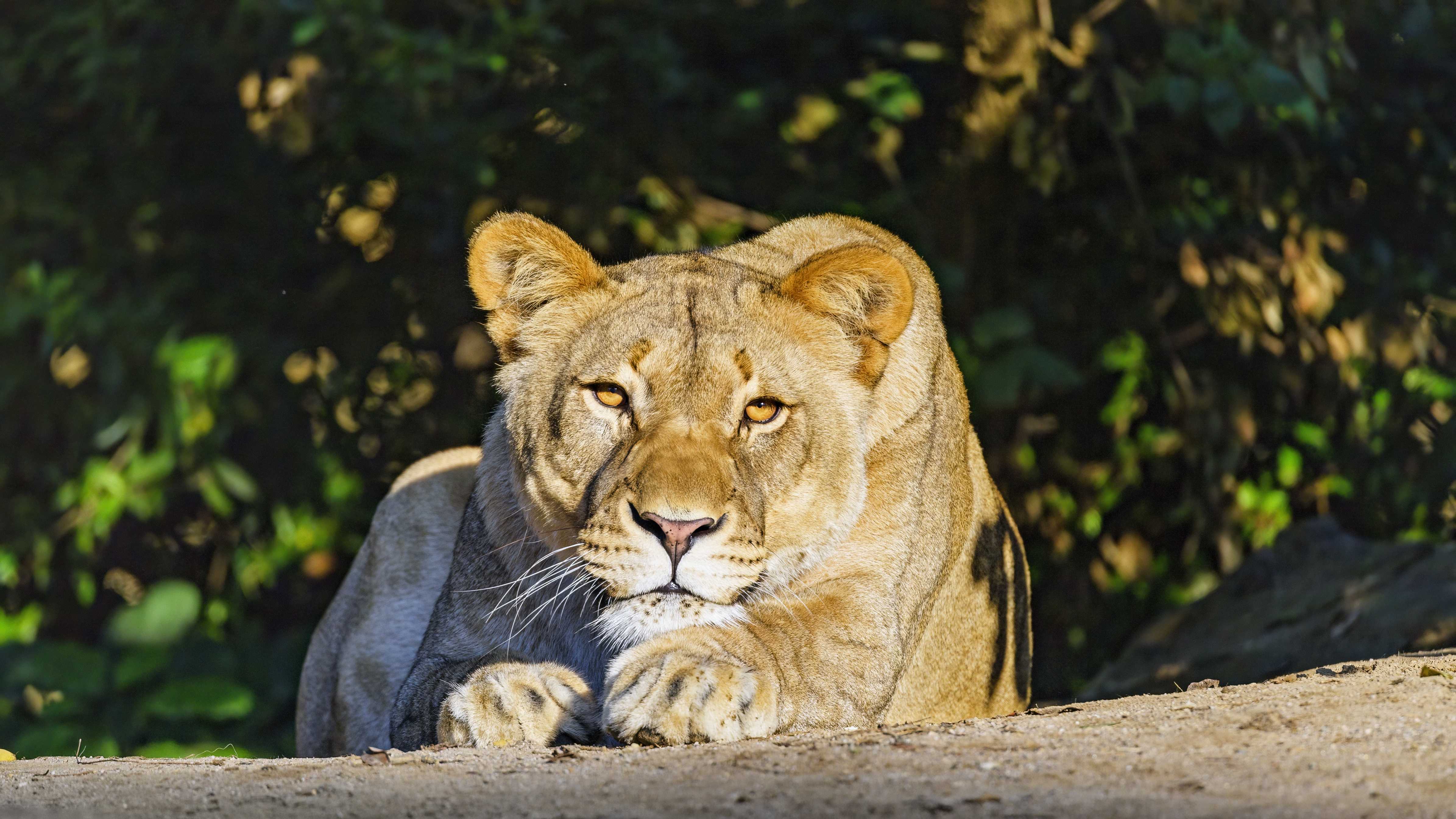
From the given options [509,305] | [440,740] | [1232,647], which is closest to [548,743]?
[440,740]

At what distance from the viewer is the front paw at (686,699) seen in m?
2.44

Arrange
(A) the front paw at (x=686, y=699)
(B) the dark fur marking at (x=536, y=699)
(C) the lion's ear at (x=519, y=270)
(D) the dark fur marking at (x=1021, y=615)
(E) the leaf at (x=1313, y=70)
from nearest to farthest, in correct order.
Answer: (A) the front paw at (x=686, y=699), (B) the dark fur marking at (x=536, y=699), (C) the lion's ear at (x=519, y=270), (D) the dark fur marking at (x=1021, y=615), (E) the leaf at (x=1313, y=70)

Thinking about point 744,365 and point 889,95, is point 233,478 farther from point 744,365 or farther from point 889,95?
point 744,365

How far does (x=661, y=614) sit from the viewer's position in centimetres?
263

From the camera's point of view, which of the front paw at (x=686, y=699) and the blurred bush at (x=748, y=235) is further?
the blurred bush at (x=748, y=235)

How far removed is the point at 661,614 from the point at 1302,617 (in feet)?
9.28

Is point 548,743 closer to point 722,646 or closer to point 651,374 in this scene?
point 722,646

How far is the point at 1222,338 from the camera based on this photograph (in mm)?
5672

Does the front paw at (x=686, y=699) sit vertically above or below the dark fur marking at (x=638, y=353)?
below

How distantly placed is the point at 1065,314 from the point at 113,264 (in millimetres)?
3852

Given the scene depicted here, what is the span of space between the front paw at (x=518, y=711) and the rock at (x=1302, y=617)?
199 centimetres

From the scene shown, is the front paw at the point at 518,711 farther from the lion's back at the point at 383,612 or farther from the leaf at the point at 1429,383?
the leaf at the point at 1429,383

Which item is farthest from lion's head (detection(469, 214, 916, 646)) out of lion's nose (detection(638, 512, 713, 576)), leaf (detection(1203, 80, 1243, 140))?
leaf (detection(1203, 80, 1243, 140))

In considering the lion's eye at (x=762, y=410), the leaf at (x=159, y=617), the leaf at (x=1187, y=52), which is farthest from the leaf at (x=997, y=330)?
the leaf at (x=159, y=617)
